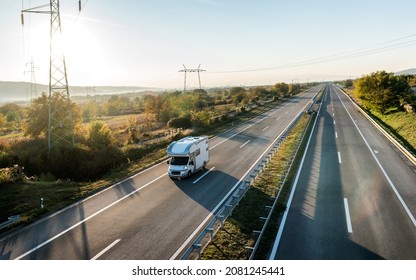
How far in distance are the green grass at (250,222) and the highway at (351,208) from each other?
55cm

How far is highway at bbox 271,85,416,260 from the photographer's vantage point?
11.9 metres

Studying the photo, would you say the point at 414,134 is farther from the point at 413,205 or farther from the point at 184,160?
the point at 184,160

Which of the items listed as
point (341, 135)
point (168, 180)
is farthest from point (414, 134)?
point (168, 180)

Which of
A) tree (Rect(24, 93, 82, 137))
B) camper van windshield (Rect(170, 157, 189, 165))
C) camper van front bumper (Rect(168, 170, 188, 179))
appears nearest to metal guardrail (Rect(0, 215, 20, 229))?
camper van front bumper (Rect(168, 170, 188, 179))

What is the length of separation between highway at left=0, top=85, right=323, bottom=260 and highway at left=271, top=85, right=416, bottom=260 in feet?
15.4

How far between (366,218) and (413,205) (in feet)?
12.2

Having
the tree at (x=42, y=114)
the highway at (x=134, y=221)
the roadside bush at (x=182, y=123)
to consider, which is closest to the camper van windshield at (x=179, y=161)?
the highway at (x=134, y=221)

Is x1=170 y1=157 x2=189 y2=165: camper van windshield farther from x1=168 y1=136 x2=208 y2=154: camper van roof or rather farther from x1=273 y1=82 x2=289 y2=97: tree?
x1=273 y1=82 x2=289 y2=97: tree

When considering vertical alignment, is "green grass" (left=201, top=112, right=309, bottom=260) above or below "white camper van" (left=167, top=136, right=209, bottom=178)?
below

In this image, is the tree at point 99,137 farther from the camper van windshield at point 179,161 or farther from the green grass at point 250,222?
the green grass at point 250,222

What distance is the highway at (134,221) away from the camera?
1262 centimetres
